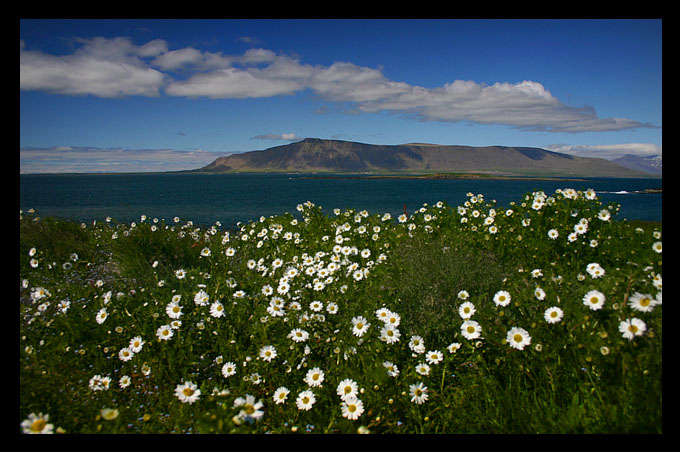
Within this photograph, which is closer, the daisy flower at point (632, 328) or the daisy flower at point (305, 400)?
the daisy flower at point (632, 328)

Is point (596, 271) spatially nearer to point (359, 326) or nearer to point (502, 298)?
point (502, 298)

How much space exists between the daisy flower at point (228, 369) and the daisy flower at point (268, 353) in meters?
0.23

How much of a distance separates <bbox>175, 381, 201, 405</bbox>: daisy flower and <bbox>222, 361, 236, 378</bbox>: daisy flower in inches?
16.1

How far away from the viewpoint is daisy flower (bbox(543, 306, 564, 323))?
2.64 meters

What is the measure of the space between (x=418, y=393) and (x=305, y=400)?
77 centimetres

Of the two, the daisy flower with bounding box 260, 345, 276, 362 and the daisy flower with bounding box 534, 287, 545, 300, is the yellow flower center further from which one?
the daisy flower with bounding box 534, 287, 545, 300

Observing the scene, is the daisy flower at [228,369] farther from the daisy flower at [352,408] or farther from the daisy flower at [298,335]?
the daisy flower at [352,408]

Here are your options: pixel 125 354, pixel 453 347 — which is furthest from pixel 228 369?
pixel 453 347

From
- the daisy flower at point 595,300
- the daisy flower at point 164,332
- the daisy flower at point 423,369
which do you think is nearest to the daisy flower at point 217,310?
the daisy flower at point 164,332

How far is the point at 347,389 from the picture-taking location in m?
2.65

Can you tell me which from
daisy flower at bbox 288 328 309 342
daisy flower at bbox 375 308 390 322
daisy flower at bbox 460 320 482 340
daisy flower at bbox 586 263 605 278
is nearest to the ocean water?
daisy flower at bbox 586 263 605 278

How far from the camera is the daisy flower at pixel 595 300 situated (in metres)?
2.50

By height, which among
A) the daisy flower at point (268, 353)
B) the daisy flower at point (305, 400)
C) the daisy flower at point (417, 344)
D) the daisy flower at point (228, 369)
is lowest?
the daisy flower at point (305, 400)
